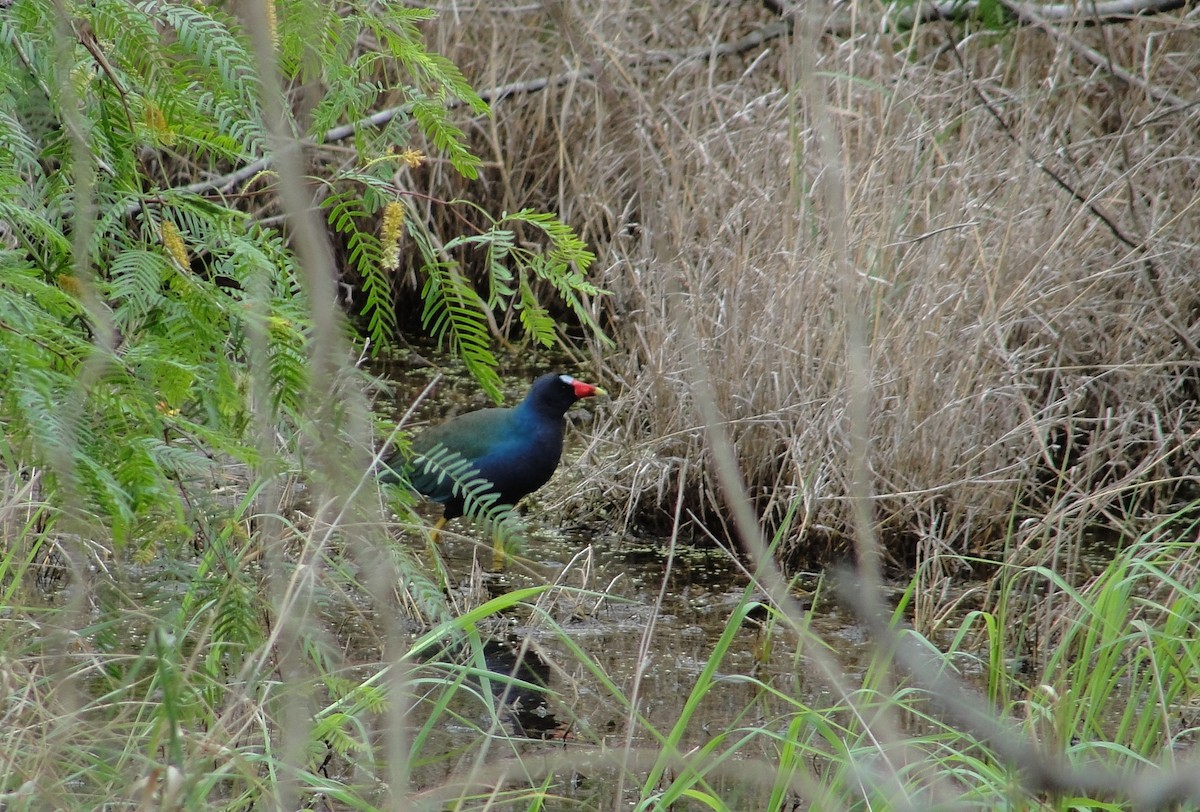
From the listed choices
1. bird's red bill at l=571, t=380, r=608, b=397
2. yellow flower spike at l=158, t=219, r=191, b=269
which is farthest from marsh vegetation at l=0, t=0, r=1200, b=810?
bird's red bill at l=571, t=380, r=608, b=397

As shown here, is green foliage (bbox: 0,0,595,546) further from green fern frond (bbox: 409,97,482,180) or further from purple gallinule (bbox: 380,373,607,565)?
A: purple gallinule (bbox: 380,373,607,565)

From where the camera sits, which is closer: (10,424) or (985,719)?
(985,719)

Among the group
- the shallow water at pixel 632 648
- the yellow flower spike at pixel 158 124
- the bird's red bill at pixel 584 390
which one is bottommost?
the shallow water at pixel 632 648

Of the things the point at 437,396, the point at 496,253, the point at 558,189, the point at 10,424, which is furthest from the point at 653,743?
the point at 558,189

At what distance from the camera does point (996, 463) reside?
4562 mm

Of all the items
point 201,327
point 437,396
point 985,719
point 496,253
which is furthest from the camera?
point 437,396

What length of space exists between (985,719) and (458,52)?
228 inches

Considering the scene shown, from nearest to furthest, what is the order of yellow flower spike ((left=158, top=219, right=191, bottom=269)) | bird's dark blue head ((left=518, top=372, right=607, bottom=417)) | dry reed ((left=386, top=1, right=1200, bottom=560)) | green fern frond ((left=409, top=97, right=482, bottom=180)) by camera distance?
yellow flower spike ((left=158, top=219, right=191, bottom=269)), green fern frond ((left=409, top=97, right=482, bottom=180)), dry reed ((left=386, top=1, right=1200, bottom=560)), bird's dark blue head ((left=518, top=372, right=607, bottom=417))

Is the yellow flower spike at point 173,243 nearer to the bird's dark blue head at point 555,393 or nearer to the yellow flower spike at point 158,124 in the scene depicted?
the yellow flower spike at point 158,124

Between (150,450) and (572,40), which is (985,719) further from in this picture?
(150,450)

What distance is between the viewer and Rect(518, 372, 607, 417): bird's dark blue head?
16.0 ft

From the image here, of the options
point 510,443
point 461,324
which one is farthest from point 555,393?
point 461,324

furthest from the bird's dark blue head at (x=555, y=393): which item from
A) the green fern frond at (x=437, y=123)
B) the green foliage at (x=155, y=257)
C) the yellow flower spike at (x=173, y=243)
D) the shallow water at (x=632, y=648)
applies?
the yellow flower spike at (x=173, y=243)

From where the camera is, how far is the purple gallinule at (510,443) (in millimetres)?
4750
